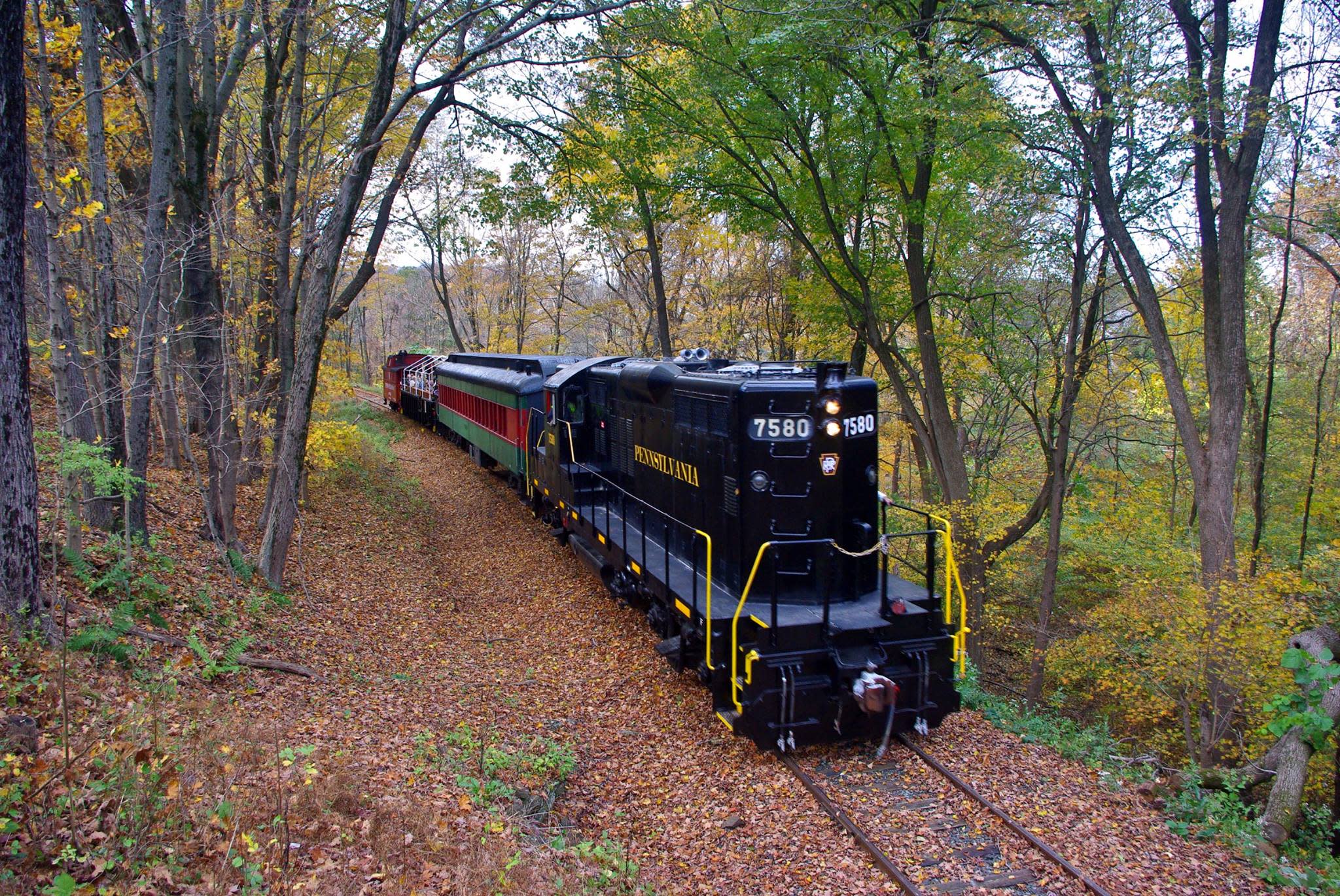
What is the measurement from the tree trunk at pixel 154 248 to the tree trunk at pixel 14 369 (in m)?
2.79

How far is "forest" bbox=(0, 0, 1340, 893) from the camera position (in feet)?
19.3

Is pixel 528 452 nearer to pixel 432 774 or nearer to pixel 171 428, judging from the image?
pixel 171 428

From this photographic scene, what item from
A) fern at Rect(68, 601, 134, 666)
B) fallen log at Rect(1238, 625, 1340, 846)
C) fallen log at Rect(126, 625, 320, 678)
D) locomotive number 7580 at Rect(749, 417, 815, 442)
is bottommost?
fallen log at Rect(1238, 625, 1340, 846)

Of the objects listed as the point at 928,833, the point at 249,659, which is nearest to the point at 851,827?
the point at 928,833

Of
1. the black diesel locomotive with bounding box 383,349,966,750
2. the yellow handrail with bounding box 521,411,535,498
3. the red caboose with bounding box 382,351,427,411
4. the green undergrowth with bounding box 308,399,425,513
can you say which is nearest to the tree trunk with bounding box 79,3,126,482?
the green undergrowth with bounding box 308,399,425,513

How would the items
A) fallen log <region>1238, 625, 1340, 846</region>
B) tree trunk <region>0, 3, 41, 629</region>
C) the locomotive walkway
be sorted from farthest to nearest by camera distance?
fallen log <region>1238, 625, 1340, 846</region> < the locomotive walkway < tree trunk <region>0, 3, 41, 629</region>

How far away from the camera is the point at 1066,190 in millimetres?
11359

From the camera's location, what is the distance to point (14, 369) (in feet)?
15.6

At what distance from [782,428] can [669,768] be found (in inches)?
131

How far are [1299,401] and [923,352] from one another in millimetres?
13964

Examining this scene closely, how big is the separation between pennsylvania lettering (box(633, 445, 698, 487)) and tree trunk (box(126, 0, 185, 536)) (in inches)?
221

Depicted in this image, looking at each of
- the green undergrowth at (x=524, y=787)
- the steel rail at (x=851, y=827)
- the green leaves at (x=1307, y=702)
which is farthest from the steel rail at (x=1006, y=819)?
the green undergrowth at (x=524, y=787)

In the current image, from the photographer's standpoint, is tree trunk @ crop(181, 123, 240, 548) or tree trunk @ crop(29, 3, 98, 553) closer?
tree trunk @ crop(29, 3, 98, 553)

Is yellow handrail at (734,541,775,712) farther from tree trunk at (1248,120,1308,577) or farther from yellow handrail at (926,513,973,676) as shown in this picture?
tree trunk at (1248,120,1308,577)
